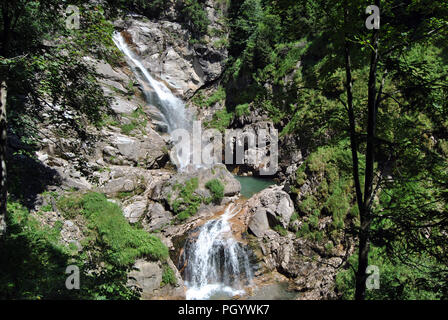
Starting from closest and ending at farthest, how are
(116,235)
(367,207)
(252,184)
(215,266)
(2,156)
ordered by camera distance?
(367,207), (2,156), (116,235), (215,266), (252,184)

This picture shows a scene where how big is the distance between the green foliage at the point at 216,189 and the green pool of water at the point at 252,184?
218 cm

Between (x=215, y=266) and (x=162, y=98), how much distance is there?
846 inches

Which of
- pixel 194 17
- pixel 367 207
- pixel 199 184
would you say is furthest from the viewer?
pixel 194 17

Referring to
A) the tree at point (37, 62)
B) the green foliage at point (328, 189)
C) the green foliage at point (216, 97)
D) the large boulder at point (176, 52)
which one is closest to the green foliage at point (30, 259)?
the tree at point (37, 62)

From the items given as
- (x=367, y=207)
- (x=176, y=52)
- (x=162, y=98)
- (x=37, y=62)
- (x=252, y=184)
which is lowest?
(x=252, y=184)

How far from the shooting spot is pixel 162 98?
27.4 metres

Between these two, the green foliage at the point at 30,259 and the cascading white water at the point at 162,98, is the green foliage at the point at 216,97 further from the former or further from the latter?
the green foliage at the point at 30,259

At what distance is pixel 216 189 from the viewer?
14.4 metres

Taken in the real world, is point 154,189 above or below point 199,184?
below

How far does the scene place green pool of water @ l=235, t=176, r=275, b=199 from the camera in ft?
57.0

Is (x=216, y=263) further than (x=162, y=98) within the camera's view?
No

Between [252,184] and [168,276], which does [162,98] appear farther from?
[168,276]

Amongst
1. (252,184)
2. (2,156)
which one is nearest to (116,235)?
(2,156)
